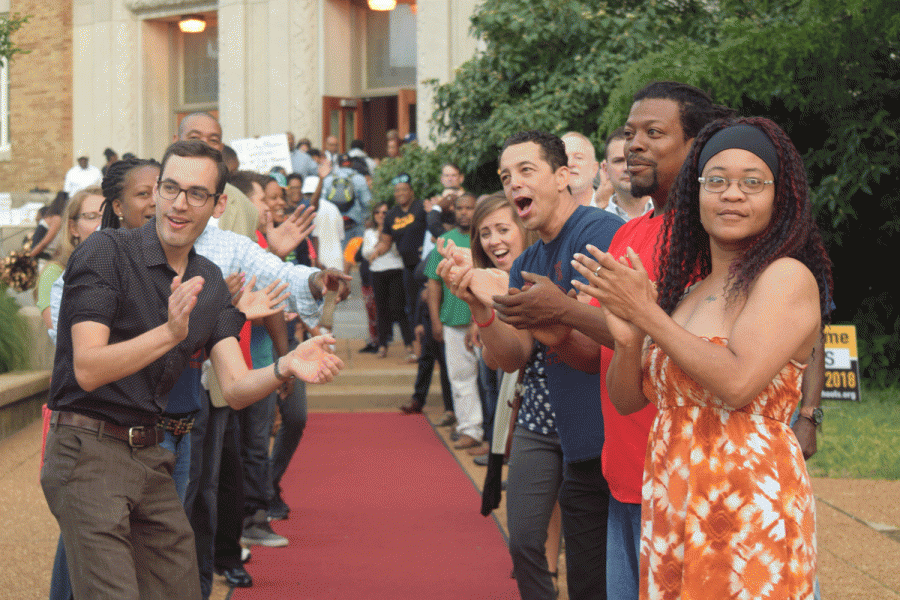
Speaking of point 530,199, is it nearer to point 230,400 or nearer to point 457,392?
point 230,400

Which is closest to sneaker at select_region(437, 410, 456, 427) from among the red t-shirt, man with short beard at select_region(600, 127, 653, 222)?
man with short beard at select_region(600, 127, 653, 222)

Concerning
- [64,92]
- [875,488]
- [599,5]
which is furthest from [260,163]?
[64,92]

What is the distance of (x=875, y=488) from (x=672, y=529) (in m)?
5.22

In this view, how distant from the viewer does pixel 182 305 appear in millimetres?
3273

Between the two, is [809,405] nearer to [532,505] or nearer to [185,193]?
[532,505]

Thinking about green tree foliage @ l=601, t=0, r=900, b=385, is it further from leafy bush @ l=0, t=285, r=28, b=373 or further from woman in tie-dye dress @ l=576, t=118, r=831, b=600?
woman in tie-dye dress @ l=576, t=118, r=831, b=600

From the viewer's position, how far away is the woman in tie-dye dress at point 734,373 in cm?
262

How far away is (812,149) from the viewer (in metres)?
10.4

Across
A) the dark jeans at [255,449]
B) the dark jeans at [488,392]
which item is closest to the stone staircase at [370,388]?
the dark jeans at [488,392]

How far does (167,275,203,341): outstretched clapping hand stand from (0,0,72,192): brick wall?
23.7 m

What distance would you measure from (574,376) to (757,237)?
134 cm

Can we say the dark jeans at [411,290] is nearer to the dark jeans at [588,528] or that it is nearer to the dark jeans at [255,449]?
the dark jeans at [255,449]

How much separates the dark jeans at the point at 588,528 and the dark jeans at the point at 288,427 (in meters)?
3.00

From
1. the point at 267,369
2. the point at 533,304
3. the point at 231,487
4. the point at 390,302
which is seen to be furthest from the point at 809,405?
the point at 390,302
